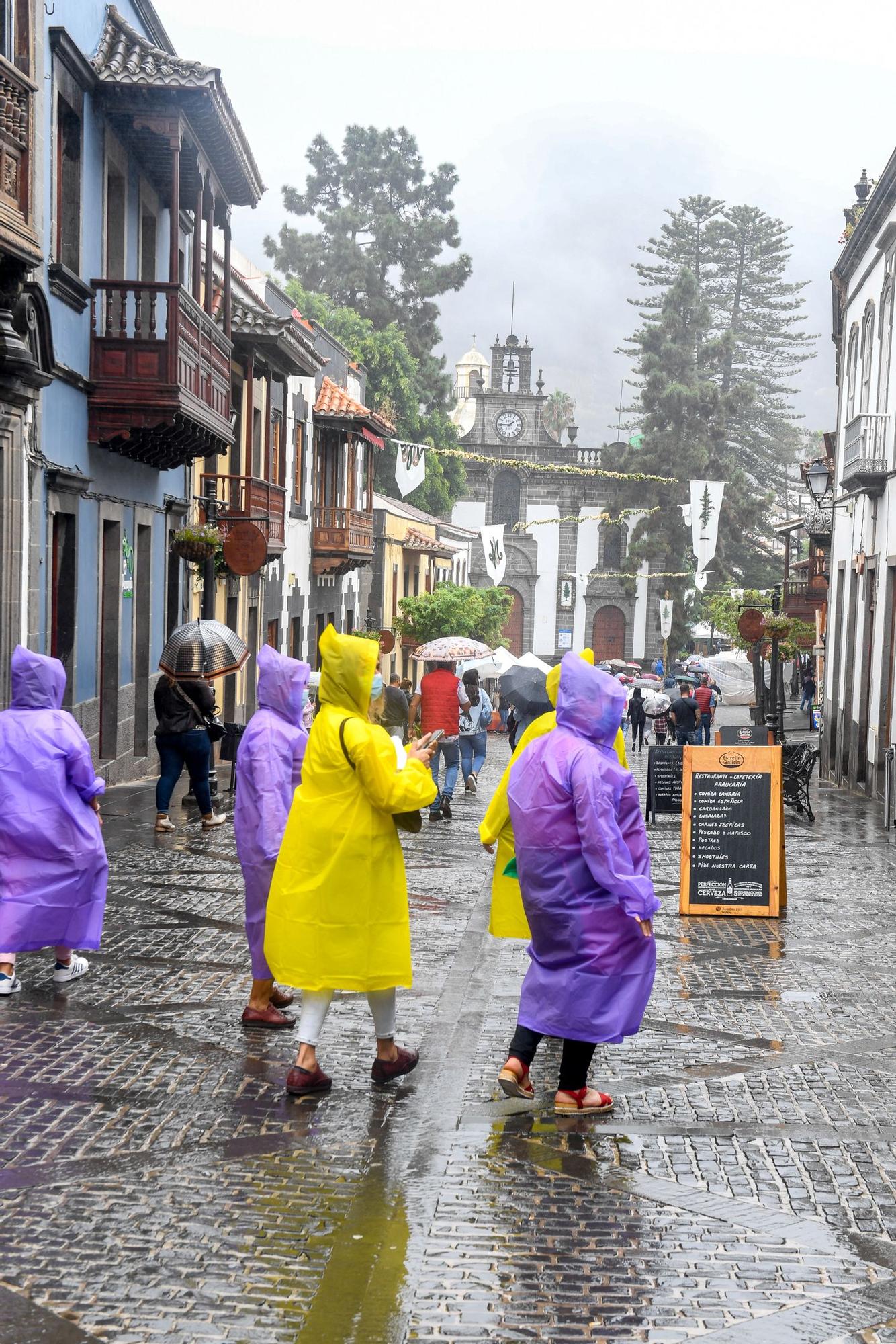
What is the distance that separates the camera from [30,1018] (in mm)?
6883

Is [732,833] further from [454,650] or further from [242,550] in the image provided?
[454,650]

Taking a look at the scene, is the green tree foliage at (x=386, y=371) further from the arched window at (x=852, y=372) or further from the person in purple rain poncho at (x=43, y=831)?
the person in purple rain poncho at (x=43, y=831)

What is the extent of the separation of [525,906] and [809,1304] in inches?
79.1

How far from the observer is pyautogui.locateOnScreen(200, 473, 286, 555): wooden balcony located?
2281 centimetres

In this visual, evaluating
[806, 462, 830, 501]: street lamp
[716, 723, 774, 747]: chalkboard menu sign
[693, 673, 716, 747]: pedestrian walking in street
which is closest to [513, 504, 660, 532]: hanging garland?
[693, 673, 716, 747]: pedestrian walking in street

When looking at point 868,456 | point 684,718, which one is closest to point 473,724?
point 684,718

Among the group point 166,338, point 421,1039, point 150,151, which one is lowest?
point 421,1039

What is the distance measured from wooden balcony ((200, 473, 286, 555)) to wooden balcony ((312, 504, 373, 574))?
186 inches

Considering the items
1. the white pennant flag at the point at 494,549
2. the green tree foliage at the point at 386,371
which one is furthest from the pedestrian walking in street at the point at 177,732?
the green tree foliage at the point at 386,371

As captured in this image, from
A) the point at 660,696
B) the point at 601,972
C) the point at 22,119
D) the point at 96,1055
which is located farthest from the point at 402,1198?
the point at 660,696

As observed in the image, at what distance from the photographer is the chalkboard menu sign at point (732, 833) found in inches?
421

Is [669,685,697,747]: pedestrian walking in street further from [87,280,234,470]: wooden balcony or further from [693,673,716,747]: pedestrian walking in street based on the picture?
[87,280,234,470]: wooden balcony

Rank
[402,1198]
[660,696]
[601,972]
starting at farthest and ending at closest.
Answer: [660,696]
[601,972]
[402,1198]

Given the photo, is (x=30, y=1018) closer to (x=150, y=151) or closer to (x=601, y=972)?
(x=601, y=972)
